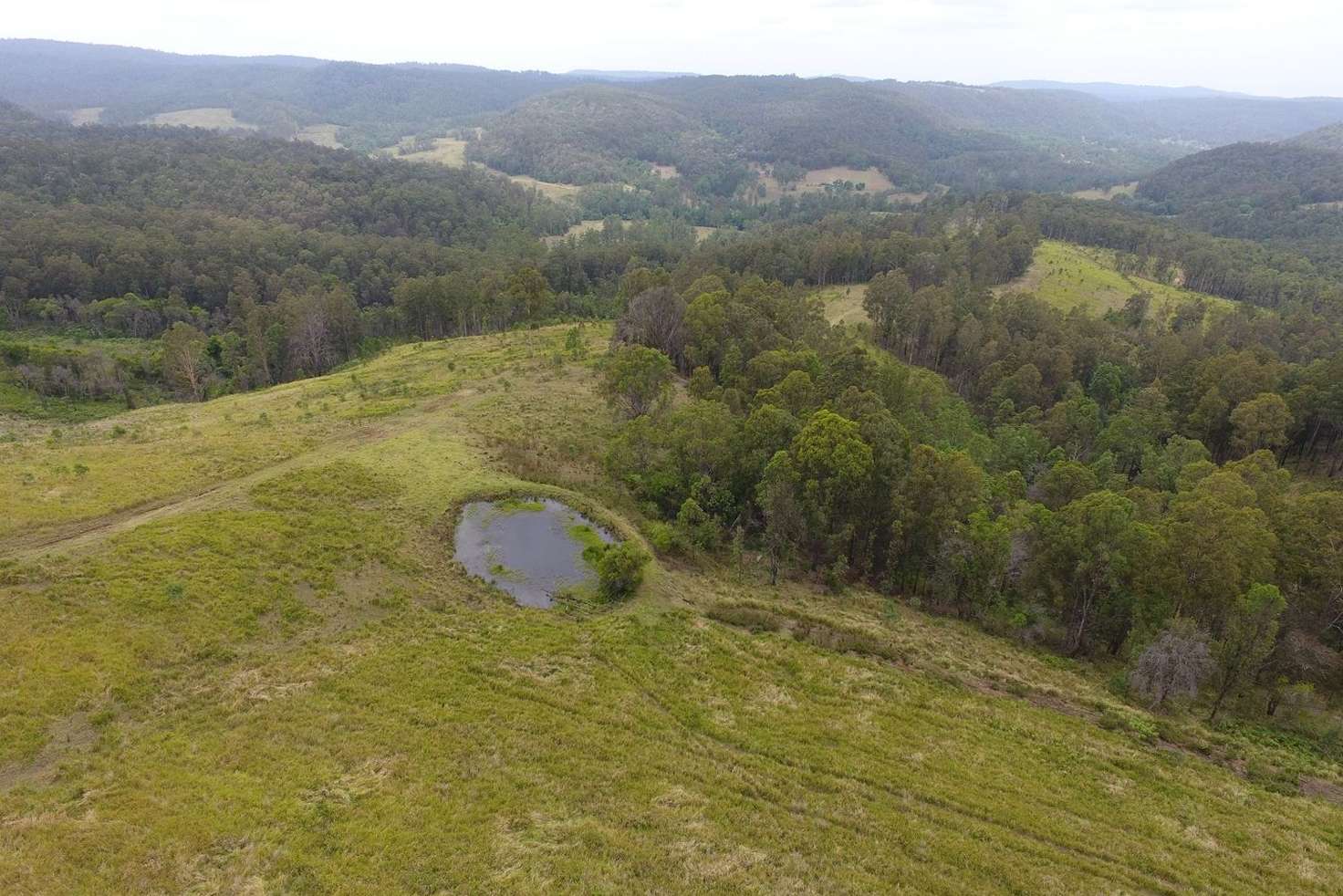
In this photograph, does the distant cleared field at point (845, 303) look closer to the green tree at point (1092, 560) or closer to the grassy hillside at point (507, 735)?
the green tree at point (1092, 560)

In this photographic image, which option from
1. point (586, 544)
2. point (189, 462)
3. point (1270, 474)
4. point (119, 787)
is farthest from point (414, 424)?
point (1270, 474)

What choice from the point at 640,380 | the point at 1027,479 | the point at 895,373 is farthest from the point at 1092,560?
Result: the point at 640,380

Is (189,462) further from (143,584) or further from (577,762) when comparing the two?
(577,762)

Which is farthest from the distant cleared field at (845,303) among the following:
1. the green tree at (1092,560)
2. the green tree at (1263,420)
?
the green tree at (1092,560)

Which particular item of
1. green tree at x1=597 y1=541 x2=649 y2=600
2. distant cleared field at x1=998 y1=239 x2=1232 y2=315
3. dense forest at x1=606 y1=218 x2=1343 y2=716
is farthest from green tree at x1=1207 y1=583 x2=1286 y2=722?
distant cleared field at x1=998 y1=239 x2=1232 y2=315

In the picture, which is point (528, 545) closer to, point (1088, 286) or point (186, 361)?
point (186, 361)

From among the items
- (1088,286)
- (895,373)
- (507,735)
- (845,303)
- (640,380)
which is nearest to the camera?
(507,735)
